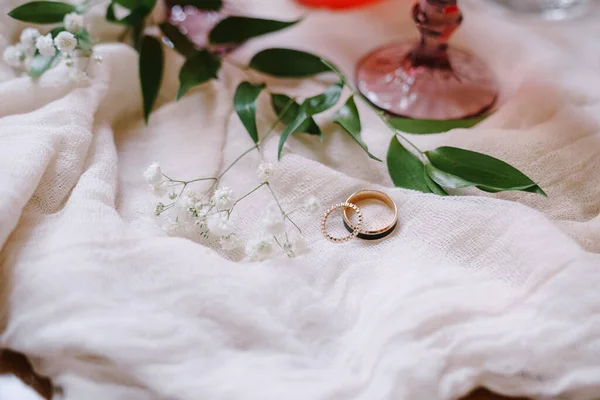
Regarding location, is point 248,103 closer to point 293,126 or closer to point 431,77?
point 293,126

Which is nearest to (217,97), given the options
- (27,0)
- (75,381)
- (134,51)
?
(134,51)

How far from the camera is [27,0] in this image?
579 mm

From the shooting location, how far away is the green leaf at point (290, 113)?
56 cm

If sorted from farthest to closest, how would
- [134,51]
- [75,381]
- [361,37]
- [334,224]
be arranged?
[361,37] < [134,51] < [334,224] < [75,381]

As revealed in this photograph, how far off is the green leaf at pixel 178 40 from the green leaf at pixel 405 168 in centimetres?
22

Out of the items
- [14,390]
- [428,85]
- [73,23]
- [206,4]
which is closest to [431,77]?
[428,85]

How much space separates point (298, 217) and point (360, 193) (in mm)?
53

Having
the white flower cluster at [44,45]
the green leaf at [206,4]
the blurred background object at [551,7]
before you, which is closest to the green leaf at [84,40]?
the white flower cluster at [44,45]

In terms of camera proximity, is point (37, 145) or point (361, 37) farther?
point (361, 37)

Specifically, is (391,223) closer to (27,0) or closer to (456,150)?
(456,150)

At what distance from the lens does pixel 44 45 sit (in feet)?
1.72

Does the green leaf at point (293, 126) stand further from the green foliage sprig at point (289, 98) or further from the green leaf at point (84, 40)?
the green leaf at point (84, 40)

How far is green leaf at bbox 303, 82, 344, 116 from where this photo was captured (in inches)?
21.7

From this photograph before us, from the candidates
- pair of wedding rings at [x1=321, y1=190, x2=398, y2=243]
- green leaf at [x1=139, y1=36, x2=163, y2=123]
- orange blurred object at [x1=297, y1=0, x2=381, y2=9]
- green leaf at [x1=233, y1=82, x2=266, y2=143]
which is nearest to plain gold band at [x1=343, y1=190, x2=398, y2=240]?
pair of wedding rings at [x1=321, y1=190, x2=398, y2=243]
